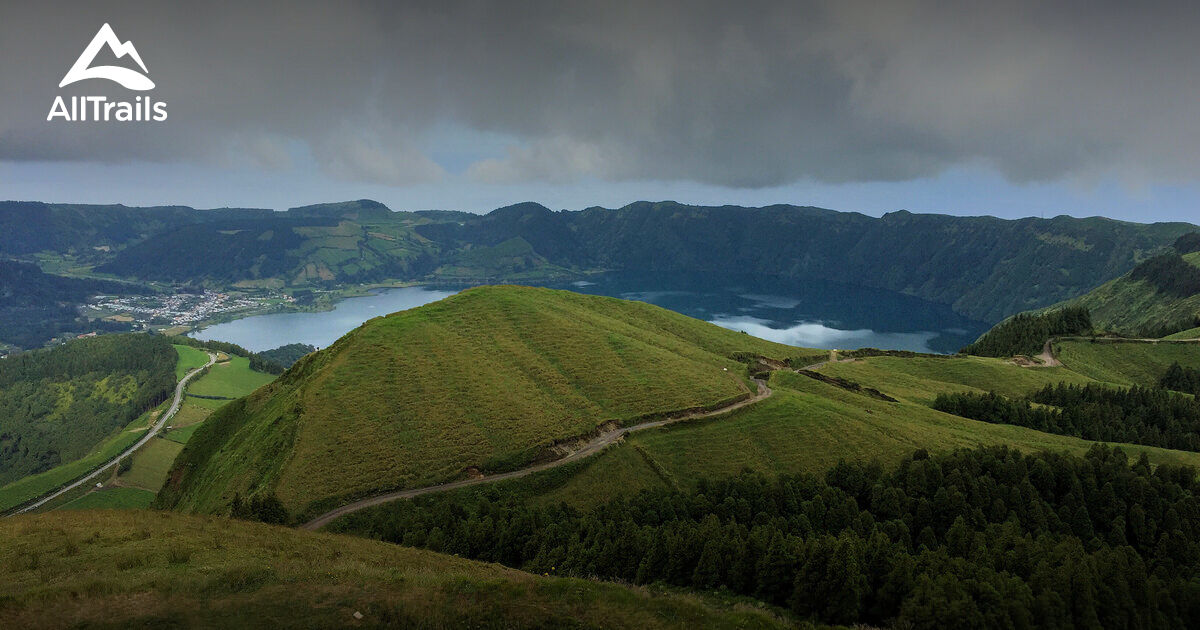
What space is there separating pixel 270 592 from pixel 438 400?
2233 inches

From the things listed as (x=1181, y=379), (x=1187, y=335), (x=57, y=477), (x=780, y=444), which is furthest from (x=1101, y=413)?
(x=57, y=477)

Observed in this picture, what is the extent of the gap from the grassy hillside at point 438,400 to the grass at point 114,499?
6969 centimetres

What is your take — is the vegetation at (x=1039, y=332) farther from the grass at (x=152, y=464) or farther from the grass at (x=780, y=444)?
the grass at (x=152, y=464)

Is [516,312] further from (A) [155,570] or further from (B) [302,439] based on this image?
(A) [155,570]

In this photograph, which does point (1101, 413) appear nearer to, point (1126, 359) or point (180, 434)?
point (1126, 359)

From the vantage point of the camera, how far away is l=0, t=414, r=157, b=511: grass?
155m

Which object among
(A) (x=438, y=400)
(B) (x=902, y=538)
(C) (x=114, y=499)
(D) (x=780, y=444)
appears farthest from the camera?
(C) (x=114, y=499)

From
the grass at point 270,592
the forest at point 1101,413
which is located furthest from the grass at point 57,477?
the forest at point 1101,413

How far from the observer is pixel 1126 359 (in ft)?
559

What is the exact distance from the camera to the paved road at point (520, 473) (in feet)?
204

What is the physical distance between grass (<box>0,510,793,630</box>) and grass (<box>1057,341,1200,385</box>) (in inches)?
7410

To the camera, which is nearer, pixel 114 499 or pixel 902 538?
pixel 902 538

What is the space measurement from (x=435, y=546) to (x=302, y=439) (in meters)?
32.9

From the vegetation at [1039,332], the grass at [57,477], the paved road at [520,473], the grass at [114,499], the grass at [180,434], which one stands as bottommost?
the grass at [57,477]
